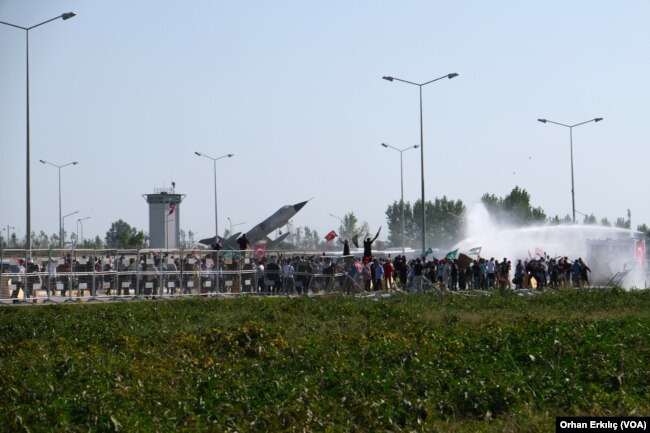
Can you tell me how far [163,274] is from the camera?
43.4m

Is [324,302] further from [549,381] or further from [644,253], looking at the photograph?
[644,253]

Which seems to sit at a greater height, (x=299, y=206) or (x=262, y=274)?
(x=299, y=206)

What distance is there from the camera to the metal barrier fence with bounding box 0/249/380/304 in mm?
39031

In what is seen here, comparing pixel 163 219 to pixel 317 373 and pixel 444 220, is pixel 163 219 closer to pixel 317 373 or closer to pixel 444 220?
pixel 444 220

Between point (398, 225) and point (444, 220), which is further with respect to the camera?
point (398, 225)

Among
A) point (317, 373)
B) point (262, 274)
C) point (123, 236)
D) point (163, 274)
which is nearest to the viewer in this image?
point (317, 373)

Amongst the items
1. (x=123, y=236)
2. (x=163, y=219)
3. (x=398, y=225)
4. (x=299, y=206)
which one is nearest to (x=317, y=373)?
(x=299, y=206)

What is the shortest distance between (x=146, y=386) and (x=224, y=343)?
579 centimetres

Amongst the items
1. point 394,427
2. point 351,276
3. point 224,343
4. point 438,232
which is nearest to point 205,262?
point 351,276

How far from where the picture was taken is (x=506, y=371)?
62.2ft

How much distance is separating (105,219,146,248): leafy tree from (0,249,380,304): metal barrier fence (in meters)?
86.1

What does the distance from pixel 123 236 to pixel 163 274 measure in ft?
371

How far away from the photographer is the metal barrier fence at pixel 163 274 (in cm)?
3903

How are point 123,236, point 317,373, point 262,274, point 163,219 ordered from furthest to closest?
point 123,236
point 163,219
point 262,274
point 317,373
